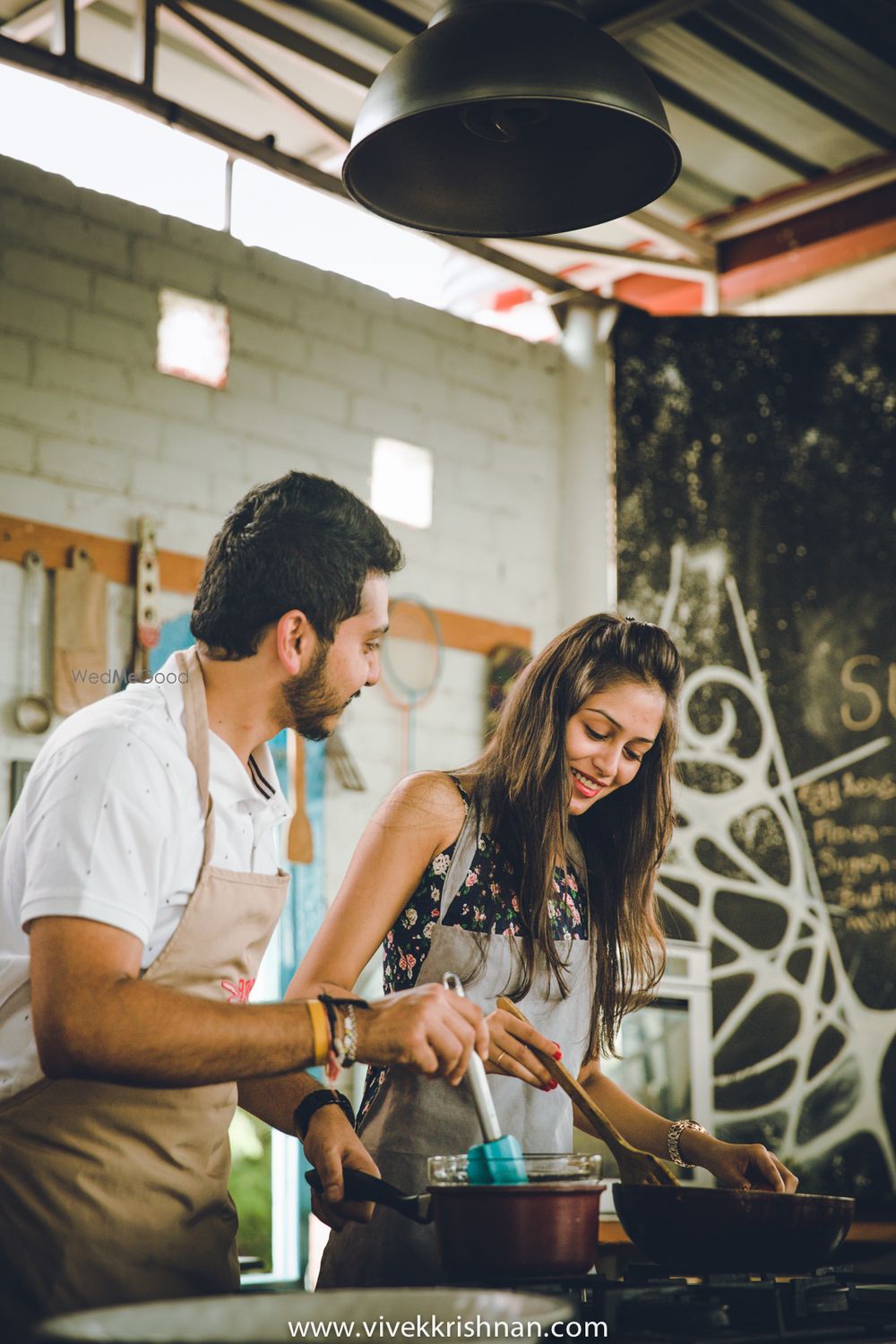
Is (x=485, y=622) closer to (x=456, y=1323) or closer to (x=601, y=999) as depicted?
(x=601, y=999)

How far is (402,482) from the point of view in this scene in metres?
4.20

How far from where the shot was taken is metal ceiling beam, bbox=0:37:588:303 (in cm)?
348

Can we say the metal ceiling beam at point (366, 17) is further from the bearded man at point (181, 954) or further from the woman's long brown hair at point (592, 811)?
the bearded man at point (181, 954)

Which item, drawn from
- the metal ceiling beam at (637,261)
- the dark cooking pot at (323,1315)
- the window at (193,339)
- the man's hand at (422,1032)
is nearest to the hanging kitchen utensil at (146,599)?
the window at (193,339)

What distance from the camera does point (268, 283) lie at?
395 cm

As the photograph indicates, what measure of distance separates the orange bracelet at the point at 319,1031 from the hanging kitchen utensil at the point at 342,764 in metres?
2.45

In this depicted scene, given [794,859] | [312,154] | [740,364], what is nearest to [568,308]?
[740,364]

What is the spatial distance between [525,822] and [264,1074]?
0.79m

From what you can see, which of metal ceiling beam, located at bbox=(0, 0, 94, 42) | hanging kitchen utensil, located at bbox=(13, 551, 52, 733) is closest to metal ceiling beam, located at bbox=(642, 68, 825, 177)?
metal ceiling beam, located at bbox=(0, 0, 94, 42)

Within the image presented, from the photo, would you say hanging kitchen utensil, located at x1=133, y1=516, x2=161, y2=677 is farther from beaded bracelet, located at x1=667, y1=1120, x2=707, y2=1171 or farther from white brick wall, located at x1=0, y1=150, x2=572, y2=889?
beaded bracelet, located at x1=667, y1=1120, x2=707, y2=1171

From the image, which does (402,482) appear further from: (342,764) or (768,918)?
(768,918)

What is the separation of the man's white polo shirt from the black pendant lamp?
2.53ft

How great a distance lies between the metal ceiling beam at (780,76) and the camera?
3.78 meters

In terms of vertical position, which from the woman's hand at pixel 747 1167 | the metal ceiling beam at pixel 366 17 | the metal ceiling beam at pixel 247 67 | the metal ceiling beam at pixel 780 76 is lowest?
the woman's hand at pixel 747 1167
